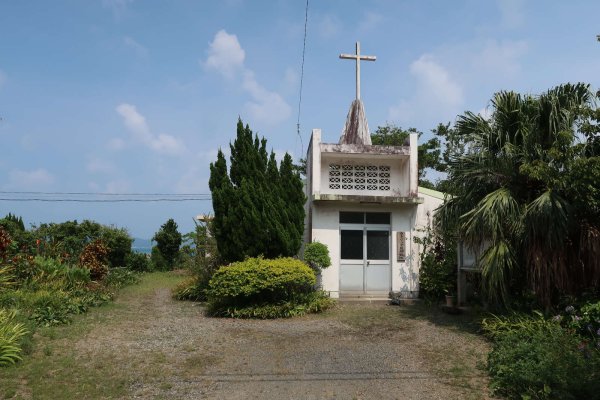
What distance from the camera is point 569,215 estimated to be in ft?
26.5

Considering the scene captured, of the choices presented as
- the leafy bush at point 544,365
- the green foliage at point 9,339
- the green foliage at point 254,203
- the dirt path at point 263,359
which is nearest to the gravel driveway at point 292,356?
the dirt path at point 263,359

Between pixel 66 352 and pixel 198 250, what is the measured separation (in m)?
8.00

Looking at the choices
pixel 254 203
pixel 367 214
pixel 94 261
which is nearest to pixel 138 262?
pixel 94 261

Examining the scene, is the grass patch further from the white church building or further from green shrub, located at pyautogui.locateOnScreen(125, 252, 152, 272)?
green shrub, located at pyautogui.locateOnScreen(125, 252, 152, 272)

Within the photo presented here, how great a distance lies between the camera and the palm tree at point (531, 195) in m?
8.05

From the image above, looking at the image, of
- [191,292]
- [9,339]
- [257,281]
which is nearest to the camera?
[9,339]

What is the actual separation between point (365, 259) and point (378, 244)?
0.60 meters

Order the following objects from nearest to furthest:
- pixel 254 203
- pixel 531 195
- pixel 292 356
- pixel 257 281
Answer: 1. pixel 292 356
2. pixel 531 195
3. pixel 257 281
4. pixel 254 203

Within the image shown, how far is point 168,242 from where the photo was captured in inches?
1007

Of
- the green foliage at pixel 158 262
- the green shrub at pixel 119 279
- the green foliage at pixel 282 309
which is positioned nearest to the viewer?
the green foliage at pixel 282 309

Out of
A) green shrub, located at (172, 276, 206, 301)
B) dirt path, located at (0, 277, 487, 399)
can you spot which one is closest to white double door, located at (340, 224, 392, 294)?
dirt path, located at (0, 277, 487, 399)

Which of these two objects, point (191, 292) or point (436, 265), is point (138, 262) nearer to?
point (191, 292)

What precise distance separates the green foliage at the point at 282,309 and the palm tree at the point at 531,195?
12.4 feet

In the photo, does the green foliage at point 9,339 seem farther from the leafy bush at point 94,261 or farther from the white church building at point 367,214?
the white church building at point 367,214
